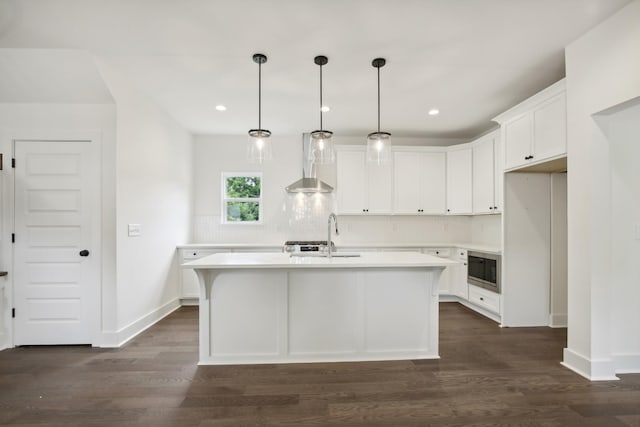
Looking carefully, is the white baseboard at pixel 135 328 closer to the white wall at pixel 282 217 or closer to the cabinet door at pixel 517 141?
the white wall at pixel 282 217

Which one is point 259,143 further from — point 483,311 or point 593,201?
point 483,311

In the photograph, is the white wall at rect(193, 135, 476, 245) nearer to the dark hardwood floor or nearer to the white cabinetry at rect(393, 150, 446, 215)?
the white cabinetry at rect(393, 150, 446, 215)

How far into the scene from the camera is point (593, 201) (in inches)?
88.1

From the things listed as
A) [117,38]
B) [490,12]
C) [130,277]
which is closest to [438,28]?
[490,12]

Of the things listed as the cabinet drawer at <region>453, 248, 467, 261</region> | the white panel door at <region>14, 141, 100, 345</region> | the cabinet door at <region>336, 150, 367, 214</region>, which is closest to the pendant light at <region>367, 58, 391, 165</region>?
the cabinet door at <region>336, 150, 367, 214</region>

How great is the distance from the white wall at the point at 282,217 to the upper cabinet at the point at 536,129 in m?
1.81

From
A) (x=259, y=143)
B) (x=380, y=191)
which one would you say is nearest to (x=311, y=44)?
(x=259, y=143)

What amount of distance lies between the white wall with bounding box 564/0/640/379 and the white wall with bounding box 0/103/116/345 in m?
4.23

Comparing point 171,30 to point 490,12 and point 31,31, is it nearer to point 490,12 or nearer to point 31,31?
point 31,31

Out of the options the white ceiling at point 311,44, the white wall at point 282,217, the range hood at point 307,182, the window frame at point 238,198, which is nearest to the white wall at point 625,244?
the white ceiling at point 311,44

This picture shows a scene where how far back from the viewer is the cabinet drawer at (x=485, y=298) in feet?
11.8

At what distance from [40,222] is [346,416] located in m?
3.36

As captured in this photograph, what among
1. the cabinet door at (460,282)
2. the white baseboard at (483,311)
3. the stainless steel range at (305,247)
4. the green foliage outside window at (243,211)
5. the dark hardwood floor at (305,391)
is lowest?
the white baseboard at (483,311)

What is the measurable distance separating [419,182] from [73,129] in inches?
179
